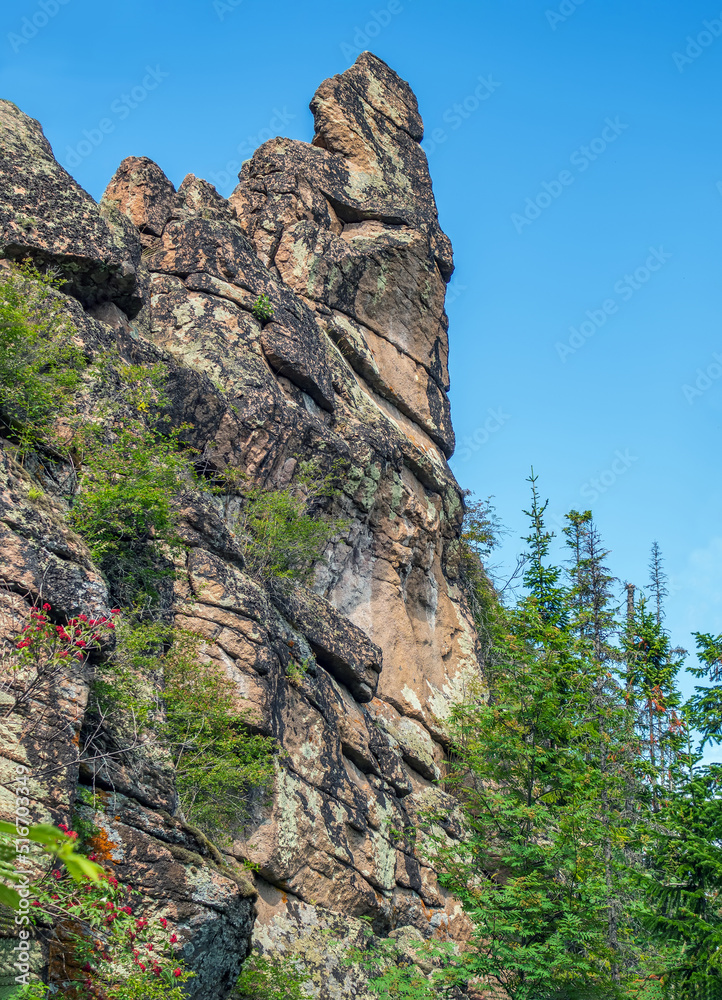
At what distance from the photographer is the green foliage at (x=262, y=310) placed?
20500 mm

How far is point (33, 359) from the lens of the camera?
12336 mm

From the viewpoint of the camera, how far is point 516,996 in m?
12.9

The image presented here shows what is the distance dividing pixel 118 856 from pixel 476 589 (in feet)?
64.9

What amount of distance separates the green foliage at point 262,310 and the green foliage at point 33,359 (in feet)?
22.3

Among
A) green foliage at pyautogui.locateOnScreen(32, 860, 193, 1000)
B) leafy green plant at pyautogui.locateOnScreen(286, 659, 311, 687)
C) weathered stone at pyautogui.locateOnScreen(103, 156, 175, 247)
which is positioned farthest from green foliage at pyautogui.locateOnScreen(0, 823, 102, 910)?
weathered stone at pyautogui.locateOnScreen(103, 156, 175, 247)

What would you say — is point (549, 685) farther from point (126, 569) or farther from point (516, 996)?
point (126, 569)

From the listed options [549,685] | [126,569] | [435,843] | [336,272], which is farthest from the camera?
[336,272]

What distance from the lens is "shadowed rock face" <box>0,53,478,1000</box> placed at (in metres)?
10.5

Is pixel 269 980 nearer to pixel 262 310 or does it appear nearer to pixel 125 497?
pixel 125 497

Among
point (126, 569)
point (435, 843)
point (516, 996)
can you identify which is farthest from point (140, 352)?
point (516, 996)

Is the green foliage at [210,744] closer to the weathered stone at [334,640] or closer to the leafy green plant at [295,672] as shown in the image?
the leafy green plant at [295,672]

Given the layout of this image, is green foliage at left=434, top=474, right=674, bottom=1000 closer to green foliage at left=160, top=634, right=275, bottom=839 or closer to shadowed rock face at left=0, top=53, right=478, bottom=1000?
shadowed rock face at left=0, top=53, right=478, bottom=1000

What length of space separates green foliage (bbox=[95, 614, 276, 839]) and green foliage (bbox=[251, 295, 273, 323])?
976 cm

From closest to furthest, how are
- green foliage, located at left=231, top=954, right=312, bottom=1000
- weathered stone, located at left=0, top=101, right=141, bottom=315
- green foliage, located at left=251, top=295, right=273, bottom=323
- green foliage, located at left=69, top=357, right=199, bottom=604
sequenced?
green foliage, located at left=231, top=954, right=312, bottom=1000
green foliage, located at left=69, top=357, right=199, bottom=604
weathered stone, located at left=0, top=101, right=141, bottom=315
green foliage, located at left=251, top=295, right=273, bottom=323
